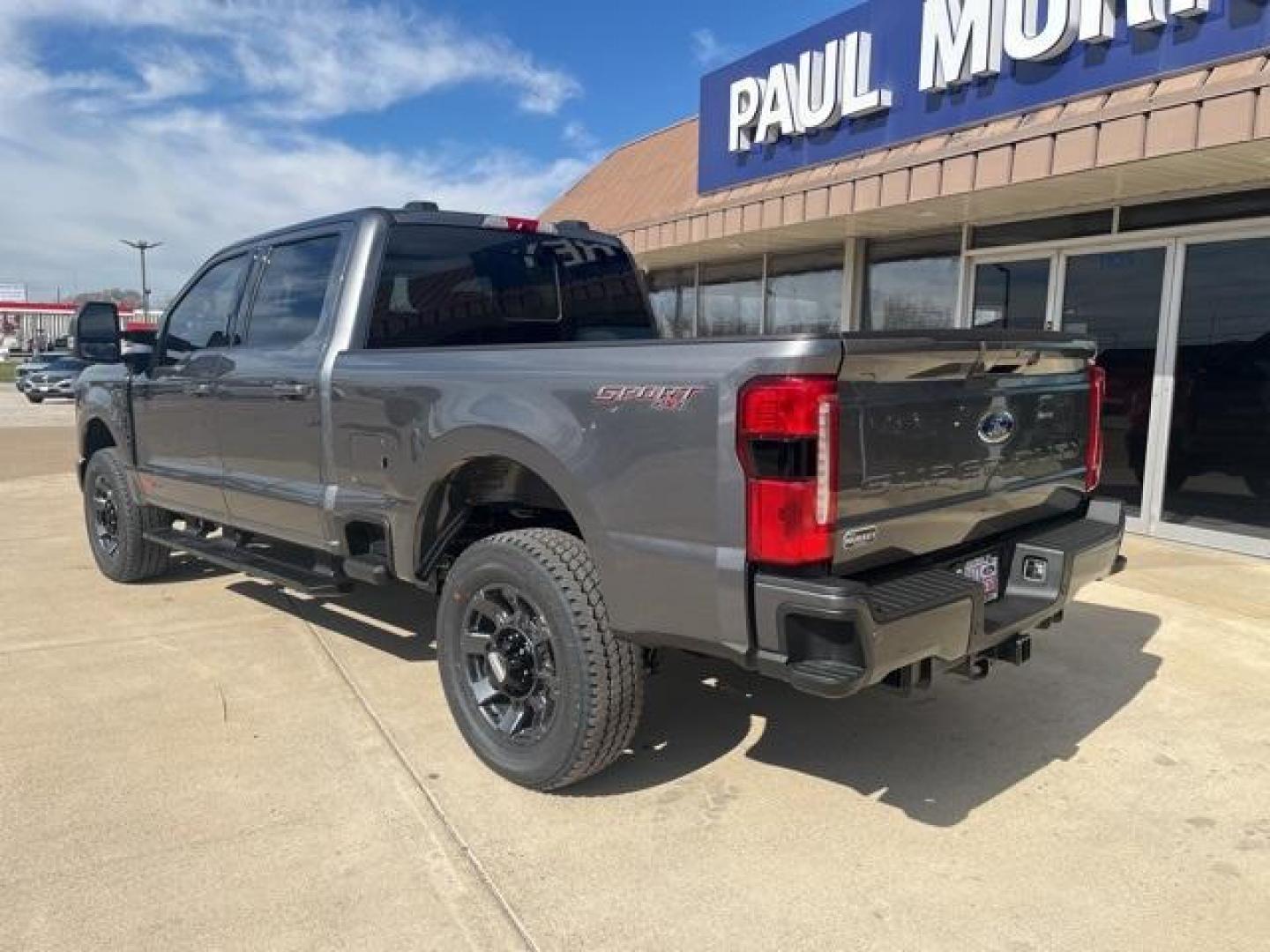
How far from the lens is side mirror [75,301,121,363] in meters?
5.51

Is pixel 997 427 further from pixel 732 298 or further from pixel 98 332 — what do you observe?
pixel 732 298

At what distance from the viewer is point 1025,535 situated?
3441mm

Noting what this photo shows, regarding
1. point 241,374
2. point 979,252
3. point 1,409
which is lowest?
point 1,409

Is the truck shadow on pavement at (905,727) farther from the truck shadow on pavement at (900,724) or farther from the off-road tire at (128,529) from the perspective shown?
the off-road tire at (128,529)

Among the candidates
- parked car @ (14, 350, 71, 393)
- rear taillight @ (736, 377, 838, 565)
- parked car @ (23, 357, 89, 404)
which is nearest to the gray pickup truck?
rear taillight @ (736, 377, 838, 565)

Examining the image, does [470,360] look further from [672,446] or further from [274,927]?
[274,927]

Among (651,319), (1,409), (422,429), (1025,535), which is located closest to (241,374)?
(422,429)

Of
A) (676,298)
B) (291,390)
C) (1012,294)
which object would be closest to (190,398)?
(291,390)

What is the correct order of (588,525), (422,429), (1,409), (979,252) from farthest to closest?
1. (1,409)
2. (979,252)
3. (422,429)
4. (588,525)

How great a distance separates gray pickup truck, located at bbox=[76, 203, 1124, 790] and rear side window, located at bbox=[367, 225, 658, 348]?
13 mm

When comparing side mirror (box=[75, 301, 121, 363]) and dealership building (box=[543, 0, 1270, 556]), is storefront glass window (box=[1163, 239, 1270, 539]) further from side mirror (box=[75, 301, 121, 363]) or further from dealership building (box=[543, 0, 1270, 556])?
side mirror (box=[75, 301, 121, 363])

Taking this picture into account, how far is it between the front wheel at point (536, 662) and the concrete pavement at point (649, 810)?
0.52 feet

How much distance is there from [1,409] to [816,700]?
2877 centimetres

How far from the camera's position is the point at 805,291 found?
36.5 ft
